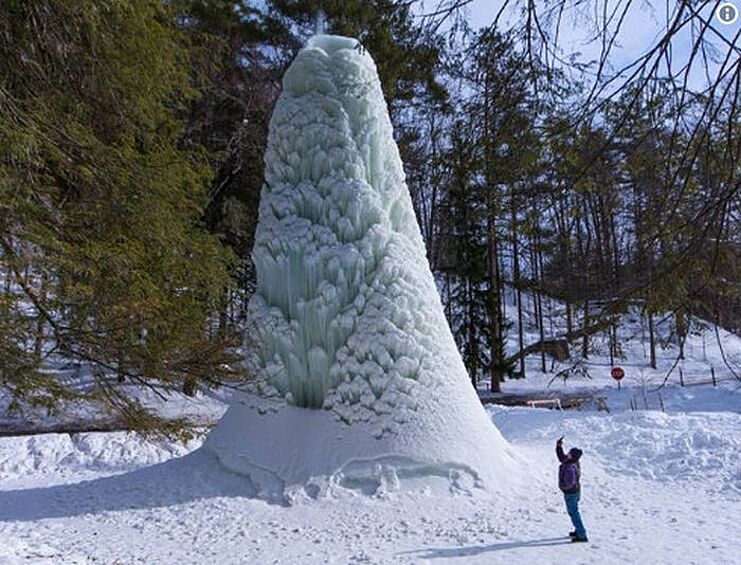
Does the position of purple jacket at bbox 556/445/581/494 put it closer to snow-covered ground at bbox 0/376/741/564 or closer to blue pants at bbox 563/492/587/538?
blue pants at bbox 563/492/587/538

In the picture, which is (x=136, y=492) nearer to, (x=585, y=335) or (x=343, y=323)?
(x=343, y=323)

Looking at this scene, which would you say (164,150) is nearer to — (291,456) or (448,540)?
(291,456)

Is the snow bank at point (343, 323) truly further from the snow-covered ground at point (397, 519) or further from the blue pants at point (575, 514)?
the blue pants at point (575, 514)

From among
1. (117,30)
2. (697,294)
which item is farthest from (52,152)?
(697,294)

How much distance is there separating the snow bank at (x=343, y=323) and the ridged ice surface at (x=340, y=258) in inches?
0.6

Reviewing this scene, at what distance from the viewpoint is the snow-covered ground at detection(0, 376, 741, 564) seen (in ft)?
19.3

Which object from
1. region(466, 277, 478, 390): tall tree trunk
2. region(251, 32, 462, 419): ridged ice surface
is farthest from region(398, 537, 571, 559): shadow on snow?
region(466, 277, 478, 390): tall tree trunk

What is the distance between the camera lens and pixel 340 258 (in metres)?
7.96

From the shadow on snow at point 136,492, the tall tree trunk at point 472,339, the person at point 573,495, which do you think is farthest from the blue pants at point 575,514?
the tall tree trunk at point 472,339

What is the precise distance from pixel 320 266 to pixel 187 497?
9.87 ft

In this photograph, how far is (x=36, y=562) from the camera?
502 cm

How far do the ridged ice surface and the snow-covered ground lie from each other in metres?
1.32

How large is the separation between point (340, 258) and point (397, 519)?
3038 millimetres

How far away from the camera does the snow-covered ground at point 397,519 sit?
231 inches
